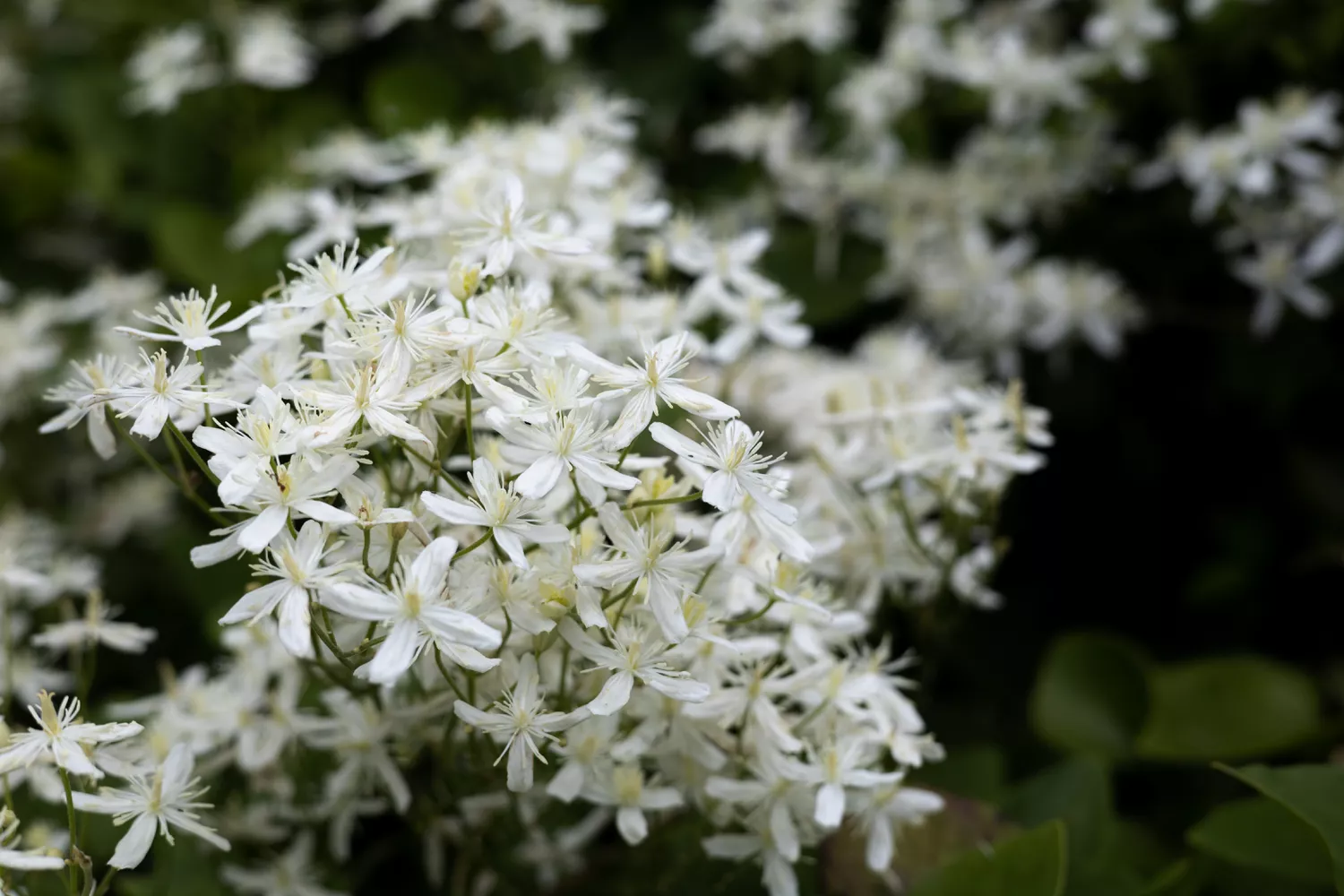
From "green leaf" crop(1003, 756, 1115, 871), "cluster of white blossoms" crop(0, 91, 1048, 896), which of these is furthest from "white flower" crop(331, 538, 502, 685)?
"green leaf" crop(1003, 756, 1115, 871)

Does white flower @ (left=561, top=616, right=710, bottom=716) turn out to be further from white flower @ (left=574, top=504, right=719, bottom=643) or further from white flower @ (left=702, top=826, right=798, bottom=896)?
white flower @ (left=702, top=826, right=798, bottom=896)

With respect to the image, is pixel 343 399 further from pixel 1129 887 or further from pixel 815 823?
pixel 1129 887

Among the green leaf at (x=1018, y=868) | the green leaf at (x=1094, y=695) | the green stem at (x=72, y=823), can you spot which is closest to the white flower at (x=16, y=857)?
the green stem at (x=72, y=823)

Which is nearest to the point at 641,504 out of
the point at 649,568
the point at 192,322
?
the point at 649,568

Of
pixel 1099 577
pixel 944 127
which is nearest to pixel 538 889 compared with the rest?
pixel 1099 577

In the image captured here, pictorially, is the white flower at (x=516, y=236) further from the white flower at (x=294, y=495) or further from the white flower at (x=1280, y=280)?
the white flower at (x=1280, y=280)
